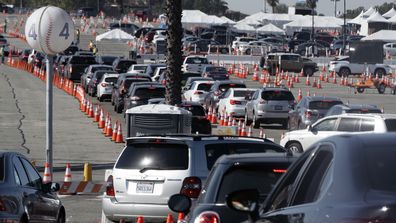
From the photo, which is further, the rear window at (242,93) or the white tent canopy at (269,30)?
the white tent canopy at (269,30)

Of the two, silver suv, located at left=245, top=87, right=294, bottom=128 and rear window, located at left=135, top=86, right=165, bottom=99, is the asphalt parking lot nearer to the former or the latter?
silver suv, located at left=245, top=87, right=294, bottom=128

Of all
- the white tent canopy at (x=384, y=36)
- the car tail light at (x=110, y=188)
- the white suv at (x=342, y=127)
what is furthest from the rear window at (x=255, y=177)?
the white tent canopy at (x=384, y=36)

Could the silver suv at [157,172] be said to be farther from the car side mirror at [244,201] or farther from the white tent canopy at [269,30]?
the white tent canopy at [269,30]

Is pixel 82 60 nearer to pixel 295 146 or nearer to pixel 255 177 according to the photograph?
pixel 295 146

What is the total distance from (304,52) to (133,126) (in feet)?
223

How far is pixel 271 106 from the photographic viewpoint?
40562mm

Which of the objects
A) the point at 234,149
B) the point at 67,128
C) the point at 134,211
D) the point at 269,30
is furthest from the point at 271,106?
the point at 269,30

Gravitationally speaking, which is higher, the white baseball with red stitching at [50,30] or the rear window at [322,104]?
the white baseball with red stitching at [50,30]

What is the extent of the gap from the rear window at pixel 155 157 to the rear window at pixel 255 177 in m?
4.82

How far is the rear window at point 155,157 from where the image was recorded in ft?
48.4

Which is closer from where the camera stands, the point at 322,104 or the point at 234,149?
the point at 234,149

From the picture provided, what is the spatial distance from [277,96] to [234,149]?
27016 mm

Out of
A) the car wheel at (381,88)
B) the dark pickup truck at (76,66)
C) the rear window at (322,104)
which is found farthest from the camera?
the dark pickup truck at (76,66)

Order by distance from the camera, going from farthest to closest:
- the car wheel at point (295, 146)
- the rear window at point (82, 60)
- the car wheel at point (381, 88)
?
the rear window at point (82, 60) < the car wheel at point (381, 88) < the car wheel at point (295, 146)
